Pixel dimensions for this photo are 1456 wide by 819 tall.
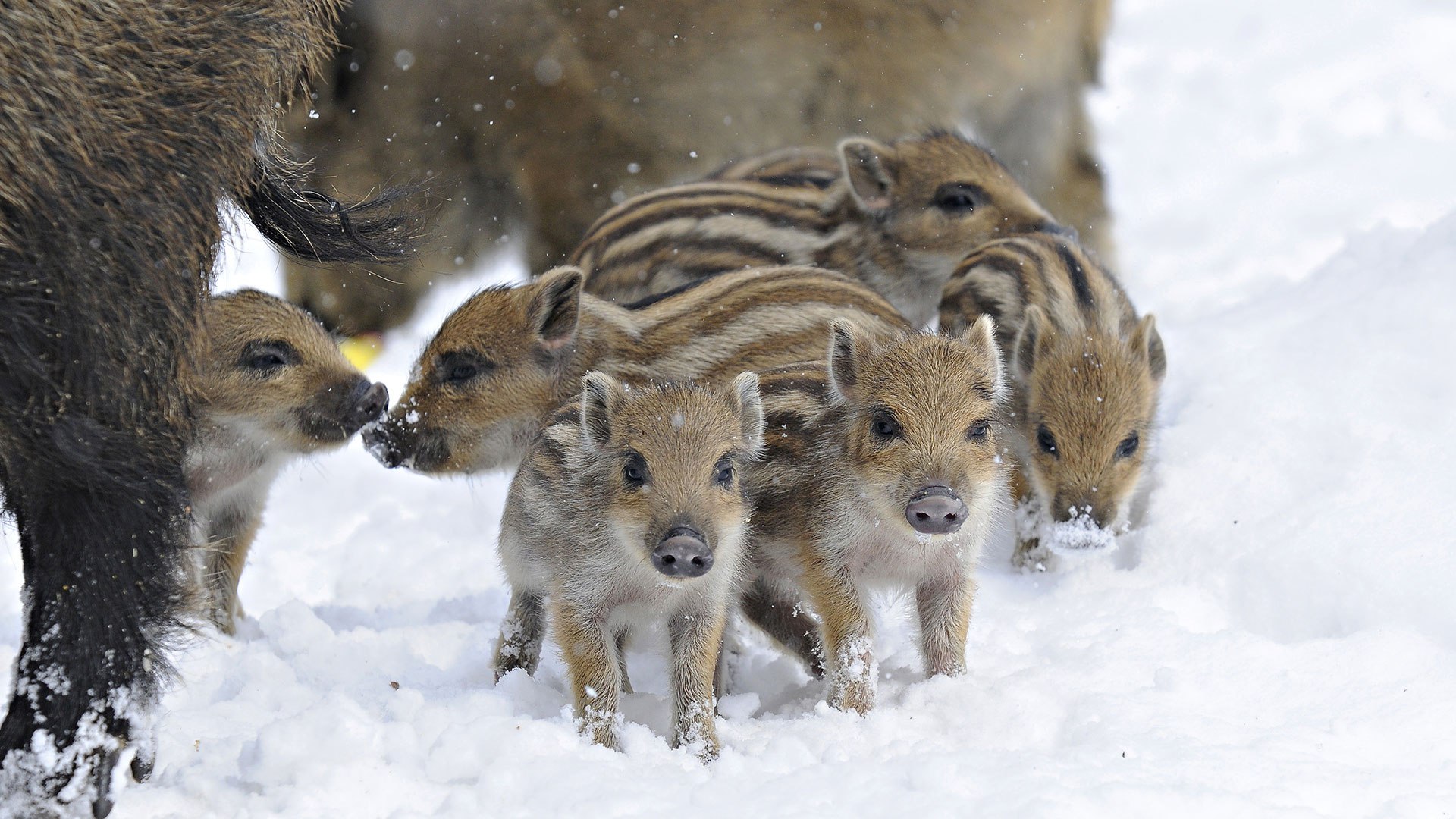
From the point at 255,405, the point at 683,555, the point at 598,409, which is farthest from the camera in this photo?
the point at 255,405

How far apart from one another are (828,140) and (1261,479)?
2652 mm

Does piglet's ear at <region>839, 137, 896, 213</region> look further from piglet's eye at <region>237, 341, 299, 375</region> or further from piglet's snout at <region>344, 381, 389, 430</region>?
piglet's eye at <region>237, 341, 299, 375</region>

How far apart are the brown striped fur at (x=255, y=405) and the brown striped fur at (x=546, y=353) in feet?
0.58

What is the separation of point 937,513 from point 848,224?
230 cm

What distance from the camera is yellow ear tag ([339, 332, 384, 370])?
6598mm

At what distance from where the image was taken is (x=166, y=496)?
2613 mm

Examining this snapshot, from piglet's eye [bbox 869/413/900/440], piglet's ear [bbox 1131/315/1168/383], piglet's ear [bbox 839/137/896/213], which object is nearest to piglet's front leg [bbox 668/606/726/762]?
piglet's eye [bbox 869/413/900/440]

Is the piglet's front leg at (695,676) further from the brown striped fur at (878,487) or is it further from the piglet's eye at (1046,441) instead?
the piglet's eye at (1046,441)

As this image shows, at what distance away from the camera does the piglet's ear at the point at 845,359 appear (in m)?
3.36

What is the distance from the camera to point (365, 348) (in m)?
6.68

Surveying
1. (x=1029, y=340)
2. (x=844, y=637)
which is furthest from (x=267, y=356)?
(x=1029, y=340)

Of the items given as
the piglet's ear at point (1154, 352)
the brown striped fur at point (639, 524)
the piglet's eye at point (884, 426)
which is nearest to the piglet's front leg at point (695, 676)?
the brown striped fur at point (639, 524)

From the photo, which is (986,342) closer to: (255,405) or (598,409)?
(598,409)

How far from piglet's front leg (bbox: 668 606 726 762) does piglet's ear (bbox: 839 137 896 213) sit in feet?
7.43
